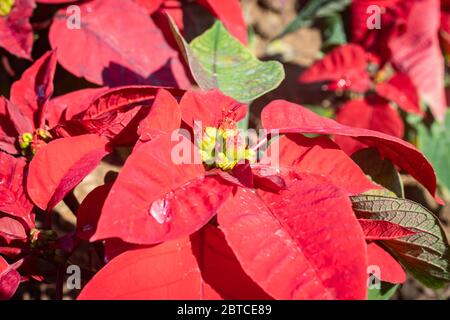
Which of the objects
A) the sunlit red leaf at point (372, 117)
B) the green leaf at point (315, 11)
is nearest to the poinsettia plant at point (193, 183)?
the sunlit red leaf at point (372, 117)

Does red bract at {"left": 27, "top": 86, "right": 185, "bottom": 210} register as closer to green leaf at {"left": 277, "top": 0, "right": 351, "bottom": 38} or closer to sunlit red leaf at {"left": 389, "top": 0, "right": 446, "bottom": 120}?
sunlit red leaf at {"left": 389, "top": 0, "right": 446, "bottom": 120}

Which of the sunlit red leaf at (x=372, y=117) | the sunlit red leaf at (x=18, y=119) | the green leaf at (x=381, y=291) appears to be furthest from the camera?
the sunlit red leaf at (x=372, y=117)

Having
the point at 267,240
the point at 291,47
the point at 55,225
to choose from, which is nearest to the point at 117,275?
the point at 267,240

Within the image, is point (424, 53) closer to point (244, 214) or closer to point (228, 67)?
point (228, 67)

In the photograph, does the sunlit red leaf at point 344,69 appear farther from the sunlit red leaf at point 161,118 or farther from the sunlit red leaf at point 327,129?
the sunlit red leaf at point 161,118

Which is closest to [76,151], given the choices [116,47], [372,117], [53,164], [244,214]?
[53,164]

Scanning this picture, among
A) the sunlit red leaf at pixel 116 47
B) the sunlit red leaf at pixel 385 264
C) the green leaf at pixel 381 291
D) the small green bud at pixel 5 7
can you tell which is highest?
the small green bud at pixel 5 7
